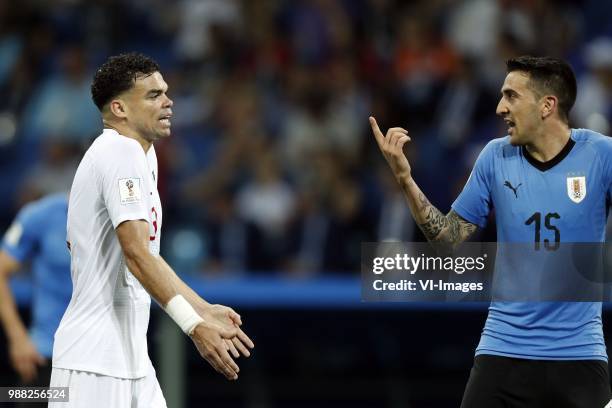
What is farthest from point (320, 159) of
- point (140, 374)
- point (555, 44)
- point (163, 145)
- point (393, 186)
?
point (140, 374)

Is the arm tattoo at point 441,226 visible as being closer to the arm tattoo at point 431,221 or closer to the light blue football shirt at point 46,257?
the arm tattoo at point 431,221

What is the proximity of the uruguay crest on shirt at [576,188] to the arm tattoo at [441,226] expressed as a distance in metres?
0.47

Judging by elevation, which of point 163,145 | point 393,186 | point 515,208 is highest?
point 163,145

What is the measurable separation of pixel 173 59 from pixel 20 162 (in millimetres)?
2235

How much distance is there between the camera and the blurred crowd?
887cm

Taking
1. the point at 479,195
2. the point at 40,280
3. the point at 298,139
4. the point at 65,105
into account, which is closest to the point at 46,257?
the point at 40,280

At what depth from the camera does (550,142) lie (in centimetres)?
489

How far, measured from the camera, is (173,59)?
12.4 meters

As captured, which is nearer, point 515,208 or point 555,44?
point 515,208

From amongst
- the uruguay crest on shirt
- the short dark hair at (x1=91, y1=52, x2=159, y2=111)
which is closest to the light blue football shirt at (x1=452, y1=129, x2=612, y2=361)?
the uruguay crest on shirt

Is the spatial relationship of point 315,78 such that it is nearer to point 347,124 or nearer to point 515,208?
point 347,124

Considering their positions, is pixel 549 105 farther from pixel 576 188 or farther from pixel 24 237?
pixel 24 237

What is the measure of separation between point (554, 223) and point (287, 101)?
6.51m

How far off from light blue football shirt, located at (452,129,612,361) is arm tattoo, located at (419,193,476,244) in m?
0.16
